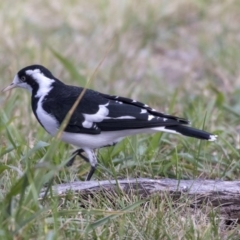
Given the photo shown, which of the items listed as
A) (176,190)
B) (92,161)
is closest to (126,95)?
(92,161)

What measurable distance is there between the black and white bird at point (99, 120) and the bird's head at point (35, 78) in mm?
150

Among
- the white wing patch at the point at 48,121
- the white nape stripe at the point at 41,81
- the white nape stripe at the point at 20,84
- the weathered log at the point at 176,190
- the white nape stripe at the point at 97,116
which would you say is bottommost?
the weathered log at the point at 176,190

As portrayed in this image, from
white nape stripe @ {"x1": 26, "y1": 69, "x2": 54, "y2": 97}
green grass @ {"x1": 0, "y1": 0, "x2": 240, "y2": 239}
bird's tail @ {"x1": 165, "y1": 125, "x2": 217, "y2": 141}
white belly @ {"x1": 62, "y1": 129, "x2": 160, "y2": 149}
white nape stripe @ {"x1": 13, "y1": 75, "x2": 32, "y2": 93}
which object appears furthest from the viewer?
white nape stripe @ {"x1": 13, "y1": 75, "x2": 32, "y2": 93}

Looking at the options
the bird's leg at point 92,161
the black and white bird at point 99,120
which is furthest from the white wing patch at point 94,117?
the bird's leg at point 92,161

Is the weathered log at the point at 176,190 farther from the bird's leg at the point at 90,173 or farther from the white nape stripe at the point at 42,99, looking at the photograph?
the white nape stripe at the point at 42,99

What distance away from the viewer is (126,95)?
22.2 feet

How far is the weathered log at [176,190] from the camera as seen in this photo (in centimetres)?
399

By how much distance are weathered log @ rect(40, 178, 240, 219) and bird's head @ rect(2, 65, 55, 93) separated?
88 cm

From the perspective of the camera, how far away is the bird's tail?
14.4 ft

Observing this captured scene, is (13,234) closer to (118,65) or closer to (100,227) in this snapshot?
(100,227)

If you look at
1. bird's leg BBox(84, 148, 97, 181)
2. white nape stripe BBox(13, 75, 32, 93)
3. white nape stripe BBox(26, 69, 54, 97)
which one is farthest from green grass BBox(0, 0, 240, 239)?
white nape stripe BBox(26, 69, 54, 97)

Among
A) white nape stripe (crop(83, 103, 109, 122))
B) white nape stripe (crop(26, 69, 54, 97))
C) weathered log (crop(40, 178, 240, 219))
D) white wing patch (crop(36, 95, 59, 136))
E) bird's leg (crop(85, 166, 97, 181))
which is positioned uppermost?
white nape stripe (crop(26, 69, 54, 97))

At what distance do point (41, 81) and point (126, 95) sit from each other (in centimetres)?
206

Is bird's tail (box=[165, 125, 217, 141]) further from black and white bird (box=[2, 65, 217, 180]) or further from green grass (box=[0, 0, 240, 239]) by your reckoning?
green grass (box=[0, 0, 240, 239])
